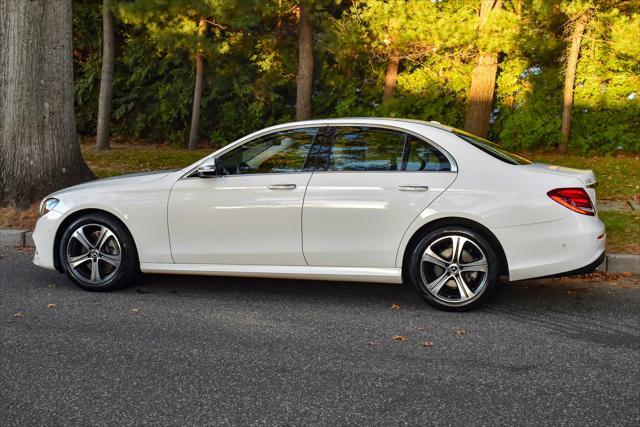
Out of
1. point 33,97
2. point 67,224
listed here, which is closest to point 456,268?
point 67,224

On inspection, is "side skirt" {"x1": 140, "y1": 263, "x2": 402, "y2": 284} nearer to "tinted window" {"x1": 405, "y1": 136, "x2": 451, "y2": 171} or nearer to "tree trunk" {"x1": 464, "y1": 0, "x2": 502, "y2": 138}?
"tinted window" {"x1": 405, "y1": 136, "x2": 451, "y2": 171}

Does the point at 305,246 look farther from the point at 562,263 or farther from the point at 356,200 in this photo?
the point at 562,263

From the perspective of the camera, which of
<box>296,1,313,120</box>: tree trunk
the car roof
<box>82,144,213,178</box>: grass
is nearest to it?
the car roof

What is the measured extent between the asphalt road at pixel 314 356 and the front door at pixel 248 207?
0.43 meters

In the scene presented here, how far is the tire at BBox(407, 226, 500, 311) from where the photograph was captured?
217 inches

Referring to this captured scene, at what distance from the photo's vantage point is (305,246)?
5.85 meters

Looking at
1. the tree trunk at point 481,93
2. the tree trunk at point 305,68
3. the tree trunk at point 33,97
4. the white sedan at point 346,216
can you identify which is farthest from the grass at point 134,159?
the white sedan at point 346,216

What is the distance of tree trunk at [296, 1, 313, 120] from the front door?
34.9 feet

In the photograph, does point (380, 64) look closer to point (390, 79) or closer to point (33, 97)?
point (390, 79)

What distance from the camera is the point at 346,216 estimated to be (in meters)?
5.72

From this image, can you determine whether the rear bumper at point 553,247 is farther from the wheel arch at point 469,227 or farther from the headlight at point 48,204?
the headlight at point 48,204

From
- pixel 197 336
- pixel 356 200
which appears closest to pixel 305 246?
pixel 356 200

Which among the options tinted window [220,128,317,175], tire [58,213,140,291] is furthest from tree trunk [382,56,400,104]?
tire [58,213,140,291]

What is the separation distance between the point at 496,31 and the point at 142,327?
37.6 ft
